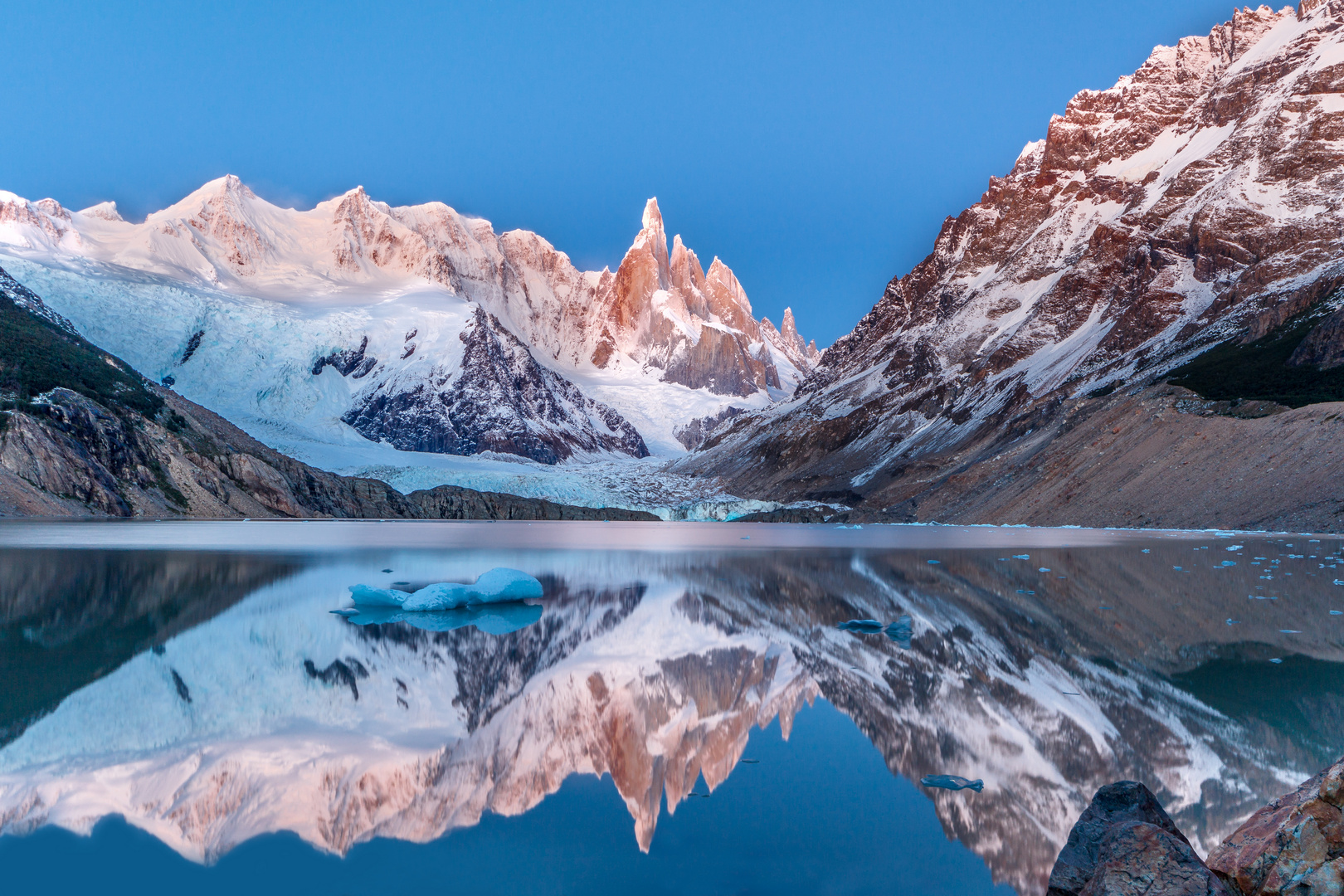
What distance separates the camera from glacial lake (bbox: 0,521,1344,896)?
6074mm

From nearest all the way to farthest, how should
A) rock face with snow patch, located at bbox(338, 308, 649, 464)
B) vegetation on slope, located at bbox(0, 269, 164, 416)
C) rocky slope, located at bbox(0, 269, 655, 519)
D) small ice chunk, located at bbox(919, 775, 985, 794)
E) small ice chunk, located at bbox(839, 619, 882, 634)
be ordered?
small ice chunk, located at bbox(919, 775, 985, 794)
small ice chunk, located at bbox(839, 619, 882, 634)
rocky slope, located at bbox(0, 269, 655, 519)
vegetation on slope, located at bbox(0, 269, 164, 416)
rock face with snow patch, located at bbox(338, 308, 649, 464)

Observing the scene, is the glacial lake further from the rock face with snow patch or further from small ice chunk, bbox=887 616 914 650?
the rock face with snow patch

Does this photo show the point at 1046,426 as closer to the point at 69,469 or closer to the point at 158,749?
the point at 69,469

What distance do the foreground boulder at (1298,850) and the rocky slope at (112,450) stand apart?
6821 cm

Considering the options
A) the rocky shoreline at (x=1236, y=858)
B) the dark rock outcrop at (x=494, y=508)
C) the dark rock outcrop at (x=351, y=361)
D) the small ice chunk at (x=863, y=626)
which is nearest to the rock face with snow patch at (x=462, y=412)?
the dark rock outcrop at (x=351, y=361)

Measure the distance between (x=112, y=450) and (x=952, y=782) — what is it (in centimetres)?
7488

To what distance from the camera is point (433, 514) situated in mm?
107812

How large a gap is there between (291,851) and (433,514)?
105m

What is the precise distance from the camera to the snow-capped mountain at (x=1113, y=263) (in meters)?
97.4

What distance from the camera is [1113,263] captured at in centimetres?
12188

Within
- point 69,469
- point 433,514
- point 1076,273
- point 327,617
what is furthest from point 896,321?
point 327,617

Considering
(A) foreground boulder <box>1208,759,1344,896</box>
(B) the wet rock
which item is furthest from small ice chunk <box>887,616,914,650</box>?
(B) the wet rock

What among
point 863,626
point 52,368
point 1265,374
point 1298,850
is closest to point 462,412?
point 52,368

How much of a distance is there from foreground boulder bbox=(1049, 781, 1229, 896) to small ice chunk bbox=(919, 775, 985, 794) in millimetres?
1901
